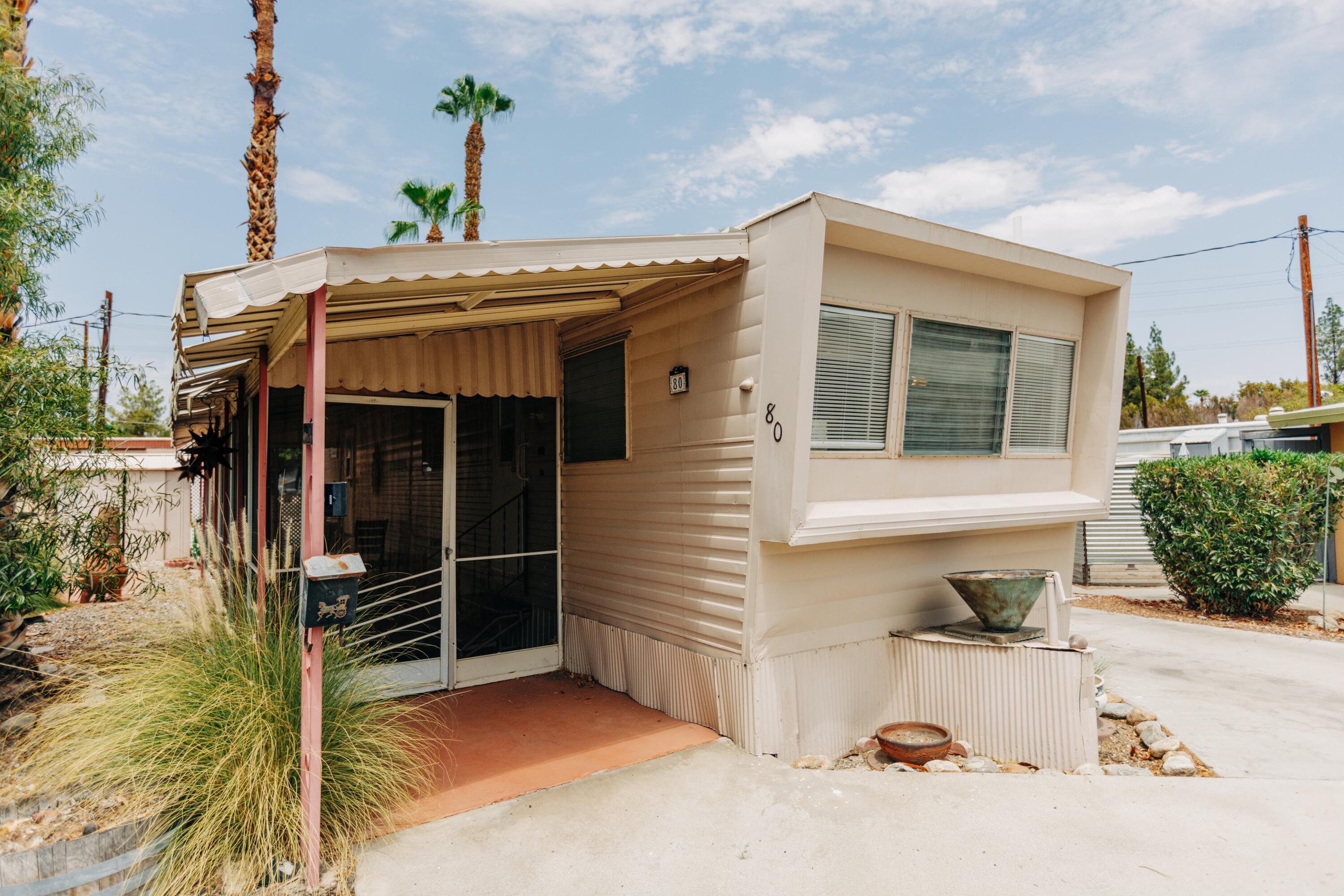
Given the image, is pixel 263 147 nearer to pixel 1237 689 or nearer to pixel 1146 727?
pixel 1146 727

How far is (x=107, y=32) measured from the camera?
6867mm

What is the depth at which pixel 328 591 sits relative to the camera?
9.29 feet

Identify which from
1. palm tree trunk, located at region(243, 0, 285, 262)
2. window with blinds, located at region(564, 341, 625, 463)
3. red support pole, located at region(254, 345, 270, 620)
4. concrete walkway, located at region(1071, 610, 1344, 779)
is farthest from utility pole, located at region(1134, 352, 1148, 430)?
red support pole, located at region(254, 345, 270, 620)

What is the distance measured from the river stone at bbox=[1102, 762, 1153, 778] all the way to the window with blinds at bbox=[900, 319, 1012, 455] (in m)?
2.18

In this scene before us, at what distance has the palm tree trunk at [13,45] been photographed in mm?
4738

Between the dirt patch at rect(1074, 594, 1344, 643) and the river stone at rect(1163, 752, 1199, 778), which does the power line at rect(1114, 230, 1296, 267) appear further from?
the river stone at rect(1163, 752, 1199, 778)

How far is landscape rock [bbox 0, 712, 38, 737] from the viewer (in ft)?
12.5

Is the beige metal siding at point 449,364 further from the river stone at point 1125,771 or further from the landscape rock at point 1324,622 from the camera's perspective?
the landscape rock at point 1324,622

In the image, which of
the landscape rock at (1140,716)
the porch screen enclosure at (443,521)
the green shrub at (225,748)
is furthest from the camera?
the landscape rock at (1140,716)

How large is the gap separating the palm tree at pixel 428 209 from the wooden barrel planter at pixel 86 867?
45.3ft

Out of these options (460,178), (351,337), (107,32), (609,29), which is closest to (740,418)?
(351,337)

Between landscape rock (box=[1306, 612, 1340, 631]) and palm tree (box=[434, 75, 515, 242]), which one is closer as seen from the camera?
landscape rock (box=[1306, 612, 1340, 631])

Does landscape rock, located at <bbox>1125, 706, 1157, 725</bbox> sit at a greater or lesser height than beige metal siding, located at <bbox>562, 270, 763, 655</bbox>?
lesser

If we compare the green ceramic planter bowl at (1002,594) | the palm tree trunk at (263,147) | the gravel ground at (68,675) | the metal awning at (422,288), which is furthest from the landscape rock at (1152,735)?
the palm tree trunk at (263,147)
